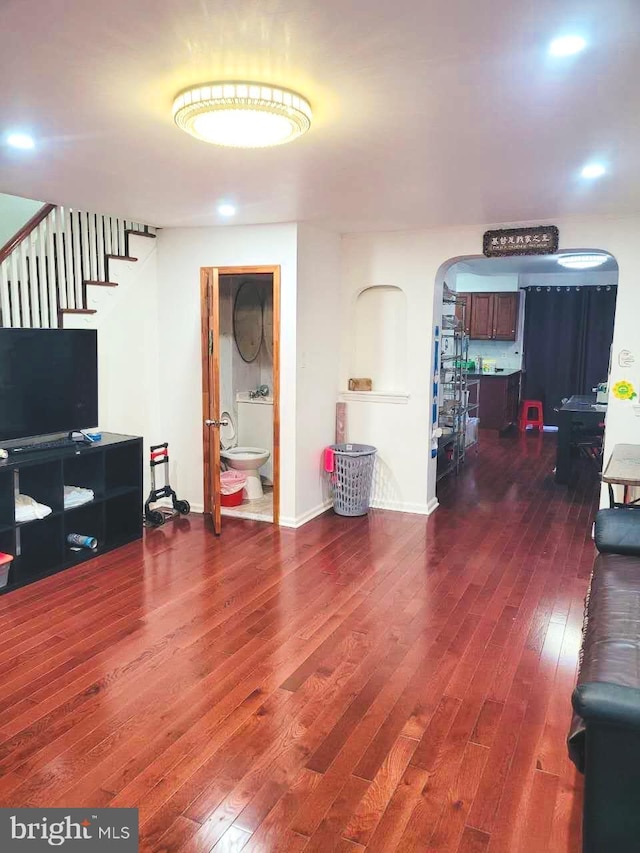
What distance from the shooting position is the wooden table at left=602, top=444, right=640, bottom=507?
11.4ft

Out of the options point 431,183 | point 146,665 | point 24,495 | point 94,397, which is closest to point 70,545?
point 24,495

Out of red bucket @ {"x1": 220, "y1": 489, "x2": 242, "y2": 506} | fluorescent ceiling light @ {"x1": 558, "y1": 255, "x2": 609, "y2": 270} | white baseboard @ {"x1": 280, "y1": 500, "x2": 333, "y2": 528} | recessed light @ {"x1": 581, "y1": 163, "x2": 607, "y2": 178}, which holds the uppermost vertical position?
fluorescent ceiling light @ {"x1": 558, "y1": 255, "x2": 609, "y2": 270}

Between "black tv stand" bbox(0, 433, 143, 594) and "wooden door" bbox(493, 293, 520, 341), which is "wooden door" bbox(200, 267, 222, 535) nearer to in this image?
"black tv stand" bbox(0, 433, 143, 594)

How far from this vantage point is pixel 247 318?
618 cm

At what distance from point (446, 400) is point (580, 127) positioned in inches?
169

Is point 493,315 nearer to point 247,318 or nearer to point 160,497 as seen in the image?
point 247,318

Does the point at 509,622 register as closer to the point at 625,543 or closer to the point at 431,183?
the point at 625,543

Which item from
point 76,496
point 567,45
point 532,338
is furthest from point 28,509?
point 532,338

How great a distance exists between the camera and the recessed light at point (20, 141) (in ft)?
9.20

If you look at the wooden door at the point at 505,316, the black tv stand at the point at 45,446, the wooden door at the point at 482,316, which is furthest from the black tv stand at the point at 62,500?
the wooden door at the point at 505,316

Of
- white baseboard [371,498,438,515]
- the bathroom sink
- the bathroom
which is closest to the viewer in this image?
white baseboard [371,498,438,515]

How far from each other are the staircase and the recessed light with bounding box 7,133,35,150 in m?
1.20

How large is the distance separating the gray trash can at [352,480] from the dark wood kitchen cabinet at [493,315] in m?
5.36

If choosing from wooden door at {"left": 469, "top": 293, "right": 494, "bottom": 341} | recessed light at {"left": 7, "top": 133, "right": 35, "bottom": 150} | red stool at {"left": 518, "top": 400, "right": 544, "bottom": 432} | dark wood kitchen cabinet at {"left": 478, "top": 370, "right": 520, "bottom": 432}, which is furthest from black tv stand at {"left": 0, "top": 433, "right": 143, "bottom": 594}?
red stool at {"left": 518, "top": 400, "right": 544, "bottom": 432}
